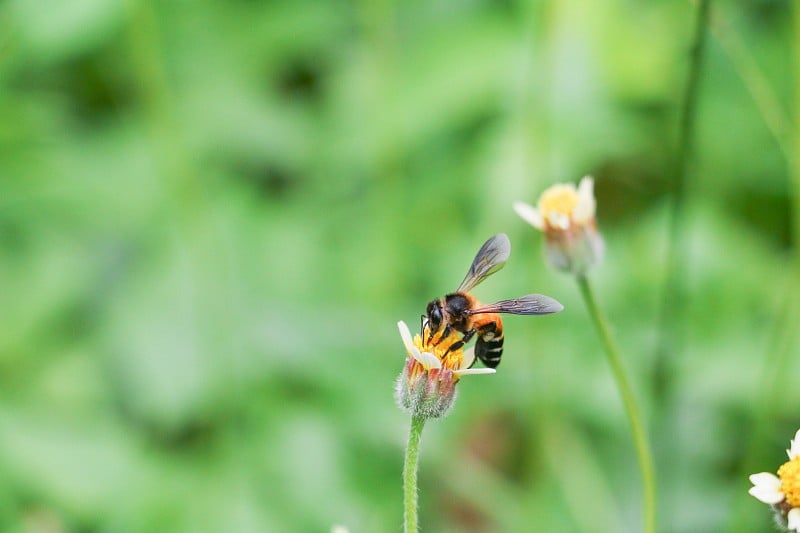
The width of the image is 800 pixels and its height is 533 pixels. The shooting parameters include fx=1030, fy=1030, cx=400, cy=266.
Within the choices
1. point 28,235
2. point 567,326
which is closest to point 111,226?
point 28,235

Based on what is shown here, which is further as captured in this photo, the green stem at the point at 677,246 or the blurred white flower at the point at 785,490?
the green stem at the point at 677,246

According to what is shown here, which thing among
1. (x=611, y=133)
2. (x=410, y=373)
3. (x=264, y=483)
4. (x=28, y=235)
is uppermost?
(x=611, y=133)

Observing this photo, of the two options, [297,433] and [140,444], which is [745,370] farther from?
[140,444]

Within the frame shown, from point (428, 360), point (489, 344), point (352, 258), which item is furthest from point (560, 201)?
point (352, 258)

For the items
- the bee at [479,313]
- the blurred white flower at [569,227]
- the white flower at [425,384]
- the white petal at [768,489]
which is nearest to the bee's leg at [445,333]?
the bee at [479,313]

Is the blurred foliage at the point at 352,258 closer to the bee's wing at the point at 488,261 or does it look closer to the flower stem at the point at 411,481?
the bee's wing at the point at 488,261

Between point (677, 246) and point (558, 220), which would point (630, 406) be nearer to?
point (558, 220)
